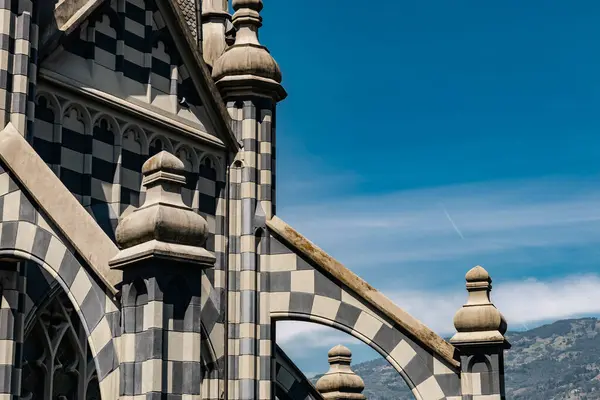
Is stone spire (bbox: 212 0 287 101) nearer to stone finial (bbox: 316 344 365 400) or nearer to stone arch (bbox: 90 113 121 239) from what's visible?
stone arch (bbox: 90 113 121 239)

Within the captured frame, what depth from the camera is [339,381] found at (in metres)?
28.6

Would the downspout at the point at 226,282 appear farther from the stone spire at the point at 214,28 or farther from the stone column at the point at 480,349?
the stone column at the point at 480,349

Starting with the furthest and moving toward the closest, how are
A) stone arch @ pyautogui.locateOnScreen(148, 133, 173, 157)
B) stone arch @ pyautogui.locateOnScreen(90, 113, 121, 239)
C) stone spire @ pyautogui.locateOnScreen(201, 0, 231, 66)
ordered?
stone spire @ pyautogui.locateOnScreen(201, 0, 231, 66)
stone arch @ pyautogui.locateOnScreen(148, 133, 173, 157)
stone arch @ pyautogui.locateOnScreen(90, 113, 121, 239)

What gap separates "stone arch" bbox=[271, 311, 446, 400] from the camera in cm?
1948

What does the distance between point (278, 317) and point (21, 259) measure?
646cm

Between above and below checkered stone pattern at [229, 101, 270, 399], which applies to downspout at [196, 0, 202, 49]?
above

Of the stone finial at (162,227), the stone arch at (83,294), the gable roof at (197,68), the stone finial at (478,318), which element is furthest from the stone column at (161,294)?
the stone finial at (478,318)

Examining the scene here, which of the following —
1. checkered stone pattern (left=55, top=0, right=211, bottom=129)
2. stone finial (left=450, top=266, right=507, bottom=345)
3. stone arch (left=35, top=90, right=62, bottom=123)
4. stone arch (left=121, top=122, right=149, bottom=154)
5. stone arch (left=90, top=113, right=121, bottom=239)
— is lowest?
stone finial (left=450, top=266, right=507, bottom=345)

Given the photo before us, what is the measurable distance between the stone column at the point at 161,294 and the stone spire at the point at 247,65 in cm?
843

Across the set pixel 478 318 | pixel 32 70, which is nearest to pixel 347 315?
pixel 478 318

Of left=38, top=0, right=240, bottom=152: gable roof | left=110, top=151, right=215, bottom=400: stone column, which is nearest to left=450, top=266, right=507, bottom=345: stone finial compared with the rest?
left=38, top=0, right=240, bottom=152: gable roof

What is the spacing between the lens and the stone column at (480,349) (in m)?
18.9

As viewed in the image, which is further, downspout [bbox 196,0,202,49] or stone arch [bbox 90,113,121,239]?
downspout [bbox 196,0,202,49]

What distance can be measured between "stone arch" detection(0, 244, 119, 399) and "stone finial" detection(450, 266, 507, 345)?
7481 mm
